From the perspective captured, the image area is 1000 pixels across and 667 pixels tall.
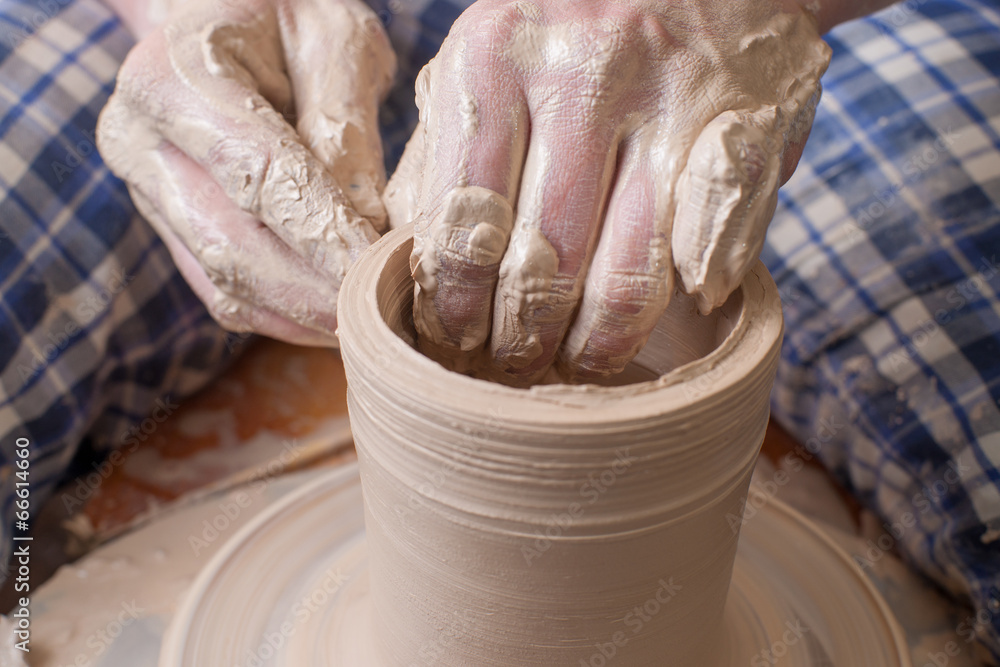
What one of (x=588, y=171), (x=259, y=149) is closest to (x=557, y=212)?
(x=588, y=171)

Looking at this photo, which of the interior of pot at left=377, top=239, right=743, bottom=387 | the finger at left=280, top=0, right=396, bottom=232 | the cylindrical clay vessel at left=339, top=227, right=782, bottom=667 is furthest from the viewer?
the finger at left=280, top=0, right=396, bottom=232

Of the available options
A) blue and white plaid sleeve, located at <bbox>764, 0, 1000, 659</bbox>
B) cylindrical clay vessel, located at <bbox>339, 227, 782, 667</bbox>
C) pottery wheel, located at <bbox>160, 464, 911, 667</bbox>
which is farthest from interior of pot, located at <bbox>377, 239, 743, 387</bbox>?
blue and white plaid sleeve, located at <bbox>764, 0, 1000, 659</bbox>

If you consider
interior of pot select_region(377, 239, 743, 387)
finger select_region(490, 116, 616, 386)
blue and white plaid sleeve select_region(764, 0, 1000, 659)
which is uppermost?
finger select_region(490, 116, 616, 386)

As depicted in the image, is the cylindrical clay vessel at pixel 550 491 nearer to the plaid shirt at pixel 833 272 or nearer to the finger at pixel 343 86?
the finger at pixel 343 86

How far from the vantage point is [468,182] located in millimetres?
796

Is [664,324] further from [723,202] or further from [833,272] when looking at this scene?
[833,272]

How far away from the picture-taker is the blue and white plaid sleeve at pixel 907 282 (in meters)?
1.40

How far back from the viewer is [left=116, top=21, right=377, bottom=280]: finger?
3.44ft

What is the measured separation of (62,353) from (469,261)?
107cm

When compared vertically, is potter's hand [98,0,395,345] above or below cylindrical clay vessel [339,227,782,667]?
above

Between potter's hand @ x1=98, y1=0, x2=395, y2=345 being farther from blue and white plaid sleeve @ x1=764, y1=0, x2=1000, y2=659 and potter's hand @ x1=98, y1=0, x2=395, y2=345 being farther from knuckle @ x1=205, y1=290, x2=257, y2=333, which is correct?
blue and white plaid sleeve @ x1=764, y1=0, x2=1000, y2=659

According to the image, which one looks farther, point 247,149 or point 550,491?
point 247,149

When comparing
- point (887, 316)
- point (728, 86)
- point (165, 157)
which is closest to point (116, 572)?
point (165, 157)

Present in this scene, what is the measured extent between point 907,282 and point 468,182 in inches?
45.0
